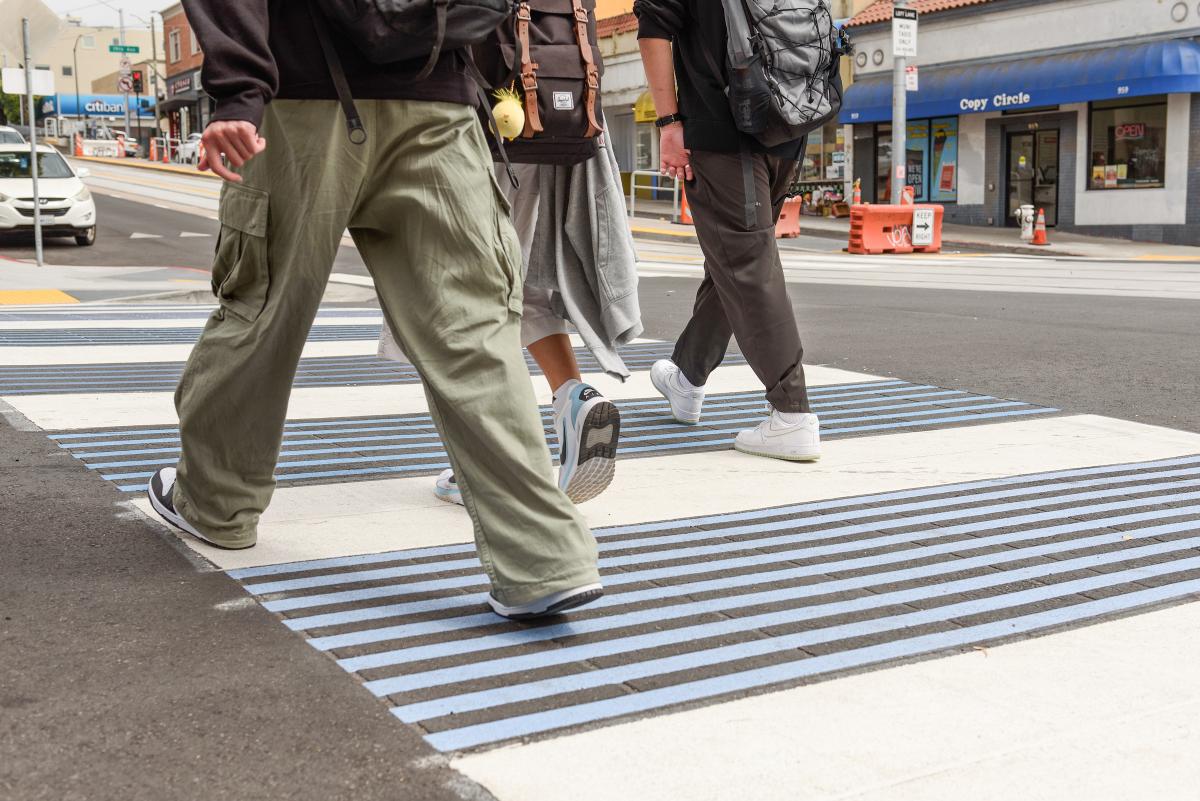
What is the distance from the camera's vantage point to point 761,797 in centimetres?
214

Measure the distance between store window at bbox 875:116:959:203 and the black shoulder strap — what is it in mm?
27530

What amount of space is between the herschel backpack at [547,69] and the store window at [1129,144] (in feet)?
78.3

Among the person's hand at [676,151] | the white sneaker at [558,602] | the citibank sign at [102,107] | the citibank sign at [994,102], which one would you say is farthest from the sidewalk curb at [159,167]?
the citibank sign at [102,107]

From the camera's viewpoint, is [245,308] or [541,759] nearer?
[541,759]

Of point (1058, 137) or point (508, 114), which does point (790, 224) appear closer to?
point (1058, 137)

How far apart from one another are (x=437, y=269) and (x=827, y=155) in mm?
31586

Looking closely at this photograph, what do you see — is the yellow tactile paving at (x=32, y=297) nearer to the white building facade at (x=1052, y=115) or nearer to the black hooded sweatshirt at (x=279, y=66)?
the black hooded sweatshirt at (x=279, y=66)

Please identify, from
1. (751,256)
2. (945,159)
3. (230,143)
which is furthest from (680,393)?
(945,159)

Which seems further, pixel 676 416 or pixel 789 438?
pixel 676 416

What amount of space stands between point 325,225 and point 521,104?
2.51ft

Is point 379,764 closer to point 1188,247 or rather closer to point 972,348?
point 972,348

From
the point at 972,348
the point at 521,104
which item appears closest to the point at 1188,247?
the point at 972,348

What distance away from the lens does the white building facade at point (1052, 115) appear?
24453 millimetres

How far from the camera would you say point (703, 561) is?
11.4ft
